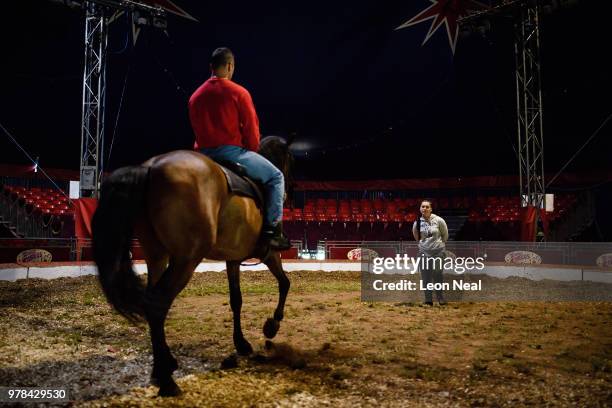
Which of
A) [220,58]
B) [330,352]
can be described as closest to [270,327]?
[330,352]

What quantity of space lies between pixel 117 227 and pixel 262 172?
129cm

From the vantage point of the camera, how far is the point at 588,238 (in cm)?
1617

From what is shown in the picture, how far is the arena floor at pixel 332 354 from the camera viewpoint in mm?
2945

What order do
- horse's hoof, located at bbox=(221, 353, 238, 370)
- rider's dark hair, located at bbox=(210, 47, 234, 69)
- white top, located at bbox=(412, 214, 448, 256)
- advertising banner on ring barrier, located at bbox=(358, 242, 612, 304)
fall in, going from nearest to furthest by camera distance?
horse's hoof, located at bbox=(221, 353, 238, 370) → rider's dark hair, located at bbox=(210, 47, 234, 69) → white top, located at bbox=(412, 214, 448, 256) → advertising banner on ring barrier, located at bbox=(358, 242, 612, 304)

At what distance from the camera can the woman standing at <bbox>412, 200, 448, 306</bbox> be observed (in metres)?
7.57

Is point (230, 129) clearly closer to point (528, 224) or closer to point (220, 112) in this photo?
point (220, 112)

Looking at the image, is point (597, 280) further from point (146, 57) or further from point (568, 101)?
point (146, 57)

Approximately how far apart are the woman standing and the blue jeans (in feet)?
14.7

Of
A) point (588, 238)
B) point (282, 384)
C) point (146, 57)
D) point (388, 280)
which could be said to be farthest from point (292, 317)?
point (146, 57)

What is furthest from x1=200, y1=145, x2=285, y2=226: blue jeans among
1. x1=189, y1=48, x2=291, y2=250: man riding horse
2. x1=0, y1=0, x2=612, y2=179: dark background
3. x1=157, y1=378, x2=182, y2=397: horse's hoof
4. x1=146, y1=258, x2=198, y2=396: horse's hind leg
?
x1=0, y1=0, x2=612, y2=179: dark background

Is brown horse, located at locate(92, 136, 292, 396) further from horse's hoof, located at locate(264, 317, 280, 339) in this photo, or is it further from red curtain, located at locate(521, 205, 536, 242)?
red curtain, located at locate(521, 205, 536, 242)

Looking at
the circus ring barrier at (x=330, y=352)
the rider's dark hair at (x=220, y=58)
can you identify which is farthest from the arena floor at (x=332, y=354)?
the rider's dark hair at (x=220, y=58)

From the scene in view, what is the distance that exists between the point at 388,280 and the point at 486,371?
293 inches

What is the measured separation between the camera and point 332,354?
13.5ft
